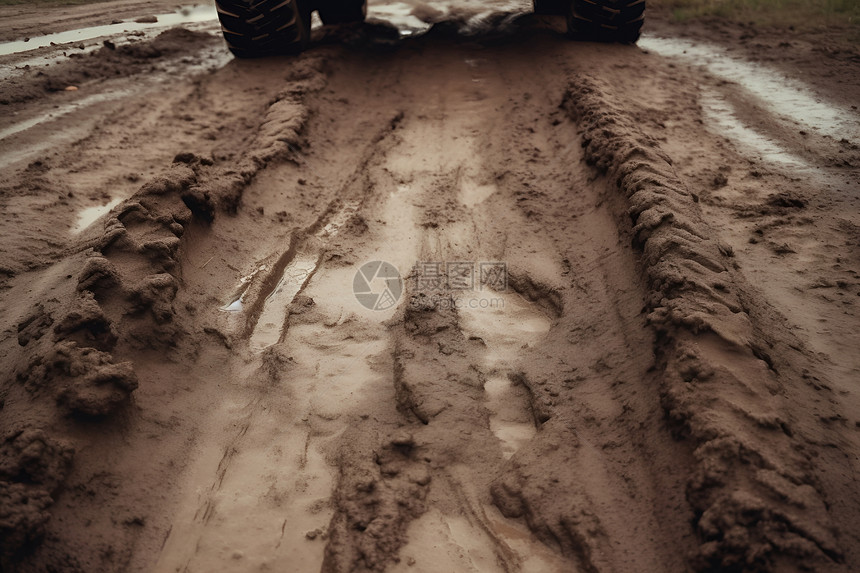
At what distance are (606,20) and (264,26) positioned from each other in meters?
3.55

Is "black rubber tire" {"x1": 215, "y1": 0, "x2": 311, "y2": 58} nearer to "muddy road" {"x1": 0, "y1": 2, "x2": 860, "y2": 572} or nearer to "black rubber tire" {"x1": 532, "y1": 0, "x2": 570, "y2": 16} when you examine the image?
"muddy road" {"x1": 0, "y1": 2, "x2": 860, "y2": 572}

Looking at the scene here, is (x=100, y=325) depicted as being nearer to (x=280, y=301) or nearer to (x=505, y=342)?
(x=280, y=301)

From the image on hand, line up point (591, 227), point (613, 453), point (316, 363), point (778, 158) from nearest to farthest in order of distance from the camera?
1. point (613, 453)
2. point (316, 363)
3. point (591, 227)
4. point (778, 158)

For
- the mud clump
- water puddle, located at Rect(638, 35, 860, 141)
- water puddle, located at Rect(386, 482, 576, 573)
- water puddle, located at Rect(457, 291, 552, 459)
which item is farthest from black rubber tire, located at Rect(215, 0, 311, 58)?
water puddle, located at Rect(386, 482, 576, 573)

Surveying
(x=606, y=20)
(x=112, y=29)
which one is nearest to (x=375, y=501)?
(x=606, y=20)

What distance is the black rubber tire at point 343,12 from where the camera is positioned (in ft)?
24.2

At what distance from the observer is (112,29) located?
782 centimetres

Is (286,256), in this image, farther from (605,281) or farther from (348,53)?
(348,53)

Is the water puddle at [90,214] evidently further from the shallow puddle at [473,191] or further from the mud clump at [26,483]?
the shallow puddle at [473,191]

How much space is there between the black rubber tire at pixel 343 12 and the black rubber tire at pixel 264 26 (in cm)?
89

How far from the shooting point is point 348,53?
644 cm

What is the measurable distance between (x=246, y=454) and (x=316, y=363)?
570mm

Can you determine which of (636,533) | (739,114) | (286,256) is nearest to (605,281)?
(636,533)

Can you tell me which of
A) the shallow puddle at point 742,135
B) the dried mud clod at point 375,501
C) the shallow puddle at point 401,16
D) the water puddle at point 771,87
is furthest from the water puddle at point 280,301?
the shallow puddle at point 401,16
